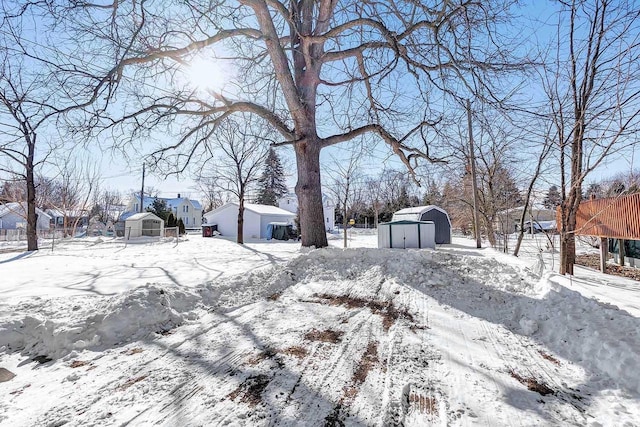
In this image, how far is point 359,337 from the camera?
274 cm

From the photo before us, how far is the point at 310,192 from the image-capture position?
23.7ft

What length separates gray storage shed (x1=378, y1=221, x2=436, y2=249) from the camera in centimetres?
1230

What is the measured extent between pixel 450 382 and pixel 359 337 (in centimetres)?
92

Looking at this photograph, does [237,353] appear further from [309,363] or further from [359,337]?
[359,337]

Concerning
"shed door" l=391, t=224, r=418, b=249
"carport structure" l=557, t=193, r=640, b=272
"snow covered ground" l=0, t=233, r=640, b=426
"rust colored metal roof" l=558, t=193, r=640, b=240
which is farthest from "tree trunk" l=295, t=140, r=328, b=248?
"rust colored metal roof" l=558, t=193, r=640, b=240

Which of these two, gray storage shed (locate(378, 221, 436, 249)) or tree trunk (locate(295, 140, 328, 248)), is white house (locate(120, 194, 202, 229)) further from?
tree trunk (locate(295, 140, 328, 248))

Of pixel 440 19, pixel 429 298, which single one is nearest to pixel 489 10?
pixel 440 19

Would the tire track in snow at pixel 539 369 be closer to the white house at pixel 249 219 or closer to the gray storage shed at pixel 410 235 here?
the gray storage shed at pixel 410 235

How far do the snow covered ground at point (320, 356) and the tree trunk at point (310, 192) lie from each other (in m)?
3.07

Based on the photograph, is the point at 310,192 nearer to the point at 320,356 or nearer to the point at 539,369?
the point at 320,356

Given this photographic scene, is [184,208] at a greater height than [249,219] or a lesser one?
greater

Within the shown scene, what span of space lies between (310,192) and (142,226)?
68.7ft

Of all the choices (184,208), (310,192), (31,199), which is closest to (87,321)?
(310,192)

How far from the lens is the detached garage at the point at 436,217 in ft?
61.3
